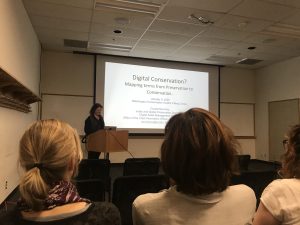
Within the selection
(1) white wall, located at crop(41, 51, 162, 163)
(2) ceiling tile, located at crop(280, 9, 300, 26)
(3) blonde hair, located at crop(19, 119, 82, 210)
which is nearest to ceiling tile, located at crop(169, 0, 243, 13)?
(2) ceiling tile, located at crop(280, 9, 300, 26)

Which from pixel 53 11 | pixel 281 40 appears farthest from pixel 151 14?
pixel 281 40

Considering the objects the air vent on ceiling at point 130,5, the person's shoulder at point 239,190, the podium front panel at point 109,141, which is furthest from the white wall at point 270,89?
the person's shoulder at point 239,190

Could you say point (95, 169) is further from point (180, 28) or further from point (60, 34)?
point (60, 34)

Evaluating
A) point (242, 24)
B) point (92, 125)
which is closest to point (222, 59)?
point (242, 24)

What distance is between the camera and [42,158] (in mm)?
900

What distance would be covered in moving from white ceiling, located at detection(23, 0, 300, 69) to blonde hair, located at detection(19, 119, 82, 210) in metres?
3.54

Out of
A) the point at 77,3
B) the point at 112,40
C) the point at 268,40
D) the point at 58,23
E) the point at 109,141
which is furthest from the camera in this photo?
the point at 112,40

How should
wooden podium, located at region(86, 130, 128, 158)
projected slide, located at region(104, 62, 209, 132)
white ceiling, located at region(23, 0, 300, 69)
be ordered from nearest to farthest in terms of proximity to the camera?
white ceiling, located at region(23, 0, 300, 69) < wooden podium, located at region(86, 130, 128, 158) < projected slide, located at region(104, 62, 209, 132)

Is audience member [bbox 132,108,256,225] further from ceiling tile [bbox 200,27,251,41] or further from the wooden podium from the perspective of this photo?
ceiling tile [bbox 200,27,251,41]

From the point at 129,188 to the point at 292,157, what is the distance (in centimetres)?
138

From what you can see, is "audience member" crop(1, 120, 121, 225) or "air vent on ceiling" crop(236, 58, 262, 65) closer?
"audience member" crop(1, 120, 121, 225)

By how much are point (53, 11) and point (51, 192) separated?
4.20 meters

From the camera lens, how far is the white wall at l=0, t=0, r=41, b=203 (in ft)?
10.8

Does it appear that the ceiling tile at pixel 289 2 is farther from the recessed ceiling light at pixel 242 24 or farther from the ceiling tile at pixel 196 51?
the ceiling tile at pixel 196 51
